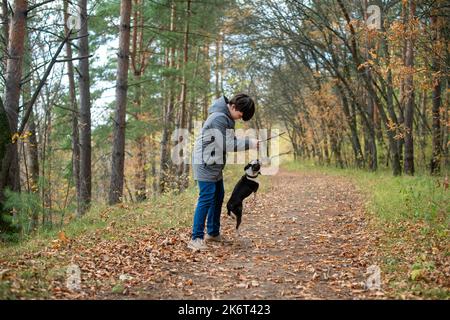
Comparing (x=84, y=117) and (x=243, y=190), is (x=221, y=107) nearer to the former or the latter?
(x=243, y=190)

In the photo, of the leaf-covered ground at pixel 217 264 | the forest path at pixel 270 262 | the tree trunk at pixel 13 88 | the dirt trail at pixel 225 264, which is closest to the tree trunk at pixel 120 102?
the tree trunk at pixel 13 88

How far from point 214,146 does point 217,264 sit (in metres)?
1.63

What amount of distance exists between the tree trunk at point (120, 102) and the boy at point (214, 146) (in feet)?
19.7

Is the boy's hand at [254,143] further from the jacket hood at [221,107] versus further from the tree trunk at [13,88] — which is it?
the tree trunk at [13,88]

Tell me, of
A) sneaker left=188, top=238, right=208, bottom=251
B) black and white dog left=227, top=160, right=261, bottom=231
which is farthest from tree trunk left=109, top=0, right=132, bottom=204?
sneaker left=188, top=238, right=208, bottom=251

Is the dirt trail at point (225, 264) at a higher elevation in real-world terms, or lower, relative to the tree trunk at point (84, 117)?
lower

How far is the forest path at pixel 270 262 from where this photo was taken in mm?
4977

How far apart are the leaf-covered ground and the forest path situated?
11 mm

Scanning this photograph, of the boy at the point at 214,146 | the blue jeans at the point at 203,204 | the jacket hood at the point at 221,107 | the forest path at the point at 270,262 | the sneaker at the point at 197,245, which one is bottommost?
the forest path at the point at 270,262

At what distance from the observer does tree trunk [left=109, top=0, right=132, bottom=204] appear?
12250mm

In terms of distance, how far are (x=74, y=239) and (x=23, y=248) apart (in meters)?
0.77

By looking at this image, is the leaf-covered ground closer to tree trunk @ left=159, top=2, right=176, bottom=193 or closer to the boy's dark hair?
the boy's dark hair

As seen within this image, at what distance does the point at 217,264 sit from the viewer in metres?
6.17
